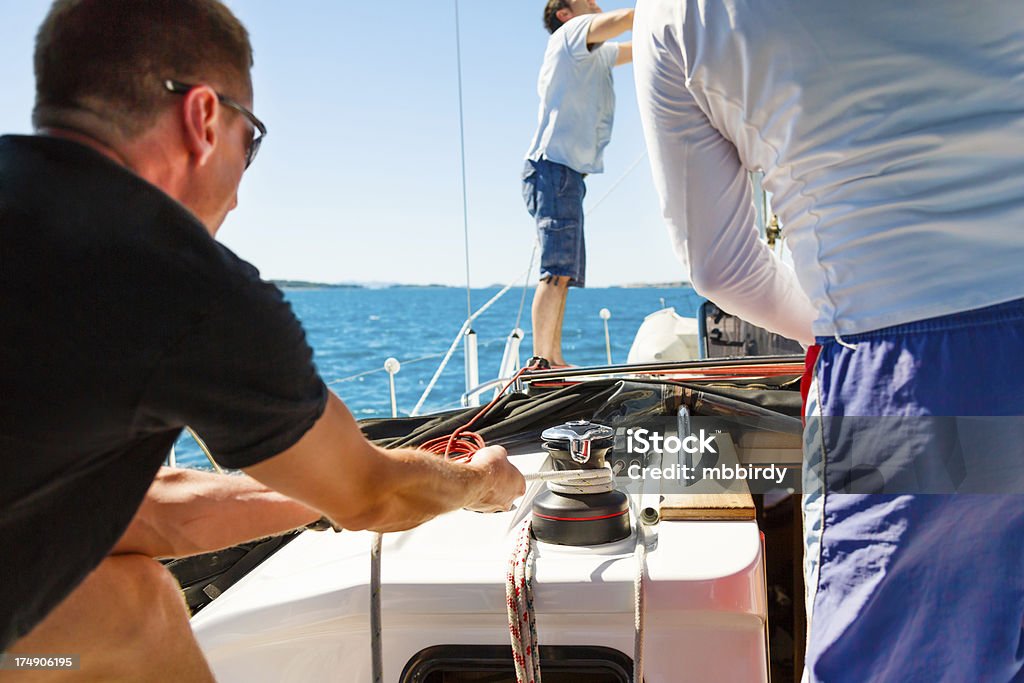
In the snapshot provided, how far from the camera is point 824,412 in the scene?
0.88 m

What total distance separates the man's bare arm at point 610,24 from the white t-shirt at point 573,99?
84 mm

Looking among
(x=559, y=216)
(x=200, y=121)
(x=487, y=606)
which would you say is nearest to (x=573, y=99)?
(x=559, y=216)

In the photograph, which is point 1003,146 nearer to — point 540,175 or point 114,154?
point 114,154

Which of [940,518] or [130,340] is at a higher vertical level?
[130,340]

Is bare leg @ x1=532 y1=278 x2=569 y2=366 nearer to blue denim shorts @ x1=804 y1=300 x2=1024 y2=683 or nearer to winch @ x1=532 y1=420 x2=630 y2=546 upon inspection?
winch @ x1=532 y1=420 x2=630 y2=546

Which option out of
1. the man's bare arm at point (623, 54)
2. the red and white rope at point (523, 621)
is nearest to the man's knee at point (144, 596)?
the red and white rope at point (523, 621)

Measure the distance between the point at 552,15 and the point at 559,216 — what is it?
3.04 ft

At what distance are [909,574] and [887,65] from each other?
1.56 feet

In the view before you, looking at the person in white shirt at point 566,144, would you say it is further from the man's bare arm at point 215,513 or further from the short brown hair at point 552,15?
the man's bare arm at point 215,513

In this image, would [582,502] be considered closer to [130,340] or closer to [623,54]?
[130,340]

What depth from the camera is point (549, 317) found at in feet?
11.6

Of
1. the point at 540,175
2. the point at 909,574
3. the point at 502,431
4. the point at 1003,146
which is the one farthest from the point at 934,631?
the point at 540,175

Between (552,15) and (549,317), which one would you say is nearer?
(549,317)

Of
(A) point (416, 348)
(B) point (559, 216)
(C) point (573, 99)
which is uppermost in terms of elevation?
(C) point (573, 99)
